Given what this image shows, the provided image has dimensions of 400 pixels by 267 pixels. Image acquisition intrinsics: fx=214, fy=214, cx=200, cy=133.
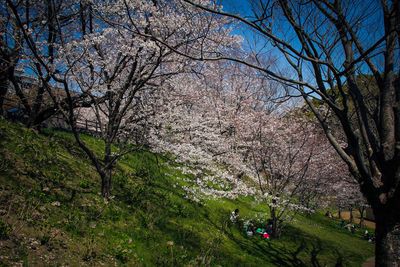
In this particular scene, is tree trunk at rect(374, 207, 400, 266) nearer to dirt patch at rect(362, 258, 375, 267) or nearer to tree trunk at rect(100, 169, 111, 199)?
tree trunk at rect(100, 169, 111, 199)

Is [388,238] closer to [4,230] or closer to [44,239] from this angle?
[44,239]

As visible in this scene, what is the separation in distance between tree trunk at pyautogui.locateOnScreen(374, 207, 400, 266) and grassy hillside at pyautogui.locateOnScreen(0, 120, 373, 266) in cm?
331

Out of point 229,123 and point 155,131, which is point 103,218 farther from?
point 229,123

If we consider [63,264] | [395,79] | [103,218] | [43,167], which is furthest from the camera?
[43,167]

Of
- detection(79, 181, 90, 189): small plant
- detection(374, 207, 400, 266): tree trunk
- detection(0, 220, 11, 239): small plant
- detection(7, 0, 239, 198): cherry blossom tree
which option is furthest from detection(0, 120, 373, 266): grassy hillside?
detection(374, 207, 400, 266): tree trunk

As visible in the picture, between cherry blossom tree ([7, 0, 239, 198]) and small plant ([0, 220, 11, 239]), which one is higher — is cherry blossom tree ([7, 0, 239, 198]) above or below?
above

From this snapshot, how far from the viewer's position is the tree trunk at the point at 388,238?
3461 mm

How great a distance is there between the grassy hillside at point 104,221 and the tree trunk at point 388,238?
3.31 metres

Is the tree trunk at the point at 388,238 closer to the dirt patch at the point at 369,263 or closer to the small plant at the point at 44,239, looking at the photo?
the small plant at the point at 44,239

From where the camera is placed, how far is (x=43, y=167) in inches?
235

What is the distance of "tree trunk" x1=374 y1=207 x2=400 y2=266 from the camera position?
136 inches

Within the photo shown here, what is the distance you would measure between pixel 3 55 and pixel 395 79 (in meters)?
11.7

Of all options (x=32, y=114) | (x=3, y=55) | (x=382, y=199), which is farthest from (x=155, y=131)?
(x=382, y=199)

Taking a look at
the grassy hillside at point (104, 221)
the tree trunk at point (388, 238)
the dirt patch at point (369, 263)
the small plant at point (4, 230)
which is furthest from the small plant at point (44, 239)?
the dirt patch at point (369, 263)
